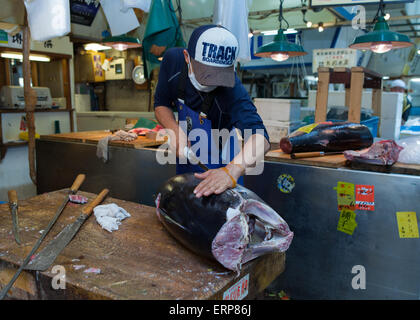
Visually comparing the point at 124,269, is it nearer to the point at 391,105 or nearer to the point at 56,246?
the point at 56,246

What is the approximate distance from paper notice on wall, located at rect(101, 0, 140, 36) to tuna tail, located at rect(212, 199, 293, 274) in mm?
1915

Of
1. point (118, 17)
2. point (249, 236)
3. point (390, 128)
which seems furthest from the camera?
point (390, 128)

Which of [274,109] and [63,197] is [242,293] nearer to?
[63,197]

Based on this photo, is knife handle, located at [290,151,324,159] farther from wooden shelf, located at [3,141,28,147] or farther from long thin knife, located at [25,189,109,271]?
wooden shelf, located at [3,141,28,147]

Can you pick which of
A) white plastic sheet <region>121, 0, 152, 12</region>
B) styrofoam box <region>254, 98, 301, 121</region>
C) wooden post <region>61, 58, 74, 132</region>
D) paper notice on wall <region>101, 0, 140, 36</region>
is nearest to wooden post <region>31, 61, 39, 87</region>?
wooden post <region>61, 58, 74, 132</region>

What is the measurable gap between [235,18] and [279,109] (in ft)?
4.02

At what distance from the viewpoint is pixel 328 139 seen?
9.13 feet

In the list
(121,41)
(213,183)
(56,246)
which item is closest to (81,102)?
(121,41)

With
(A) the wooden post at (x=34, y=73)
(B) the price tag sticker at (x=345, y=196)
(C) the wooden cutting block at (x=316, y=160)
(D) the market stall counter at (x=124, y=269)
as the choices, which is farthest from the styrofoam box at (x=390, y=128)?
(A) the wooden post at (x=34, y=73)

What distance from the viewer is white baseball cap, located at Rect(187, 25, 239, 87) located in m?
1.70

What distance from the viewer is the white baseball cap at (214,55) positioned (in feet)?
5.57

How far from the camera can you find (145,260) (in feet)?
4.01

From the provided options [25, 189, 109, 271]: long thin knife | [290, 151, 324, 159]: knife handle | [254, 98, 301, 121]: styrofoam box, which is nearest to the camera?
[25, 189, 109, 271]: long thin knife

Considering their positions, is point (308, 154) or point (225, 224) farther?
point (308, 154)
